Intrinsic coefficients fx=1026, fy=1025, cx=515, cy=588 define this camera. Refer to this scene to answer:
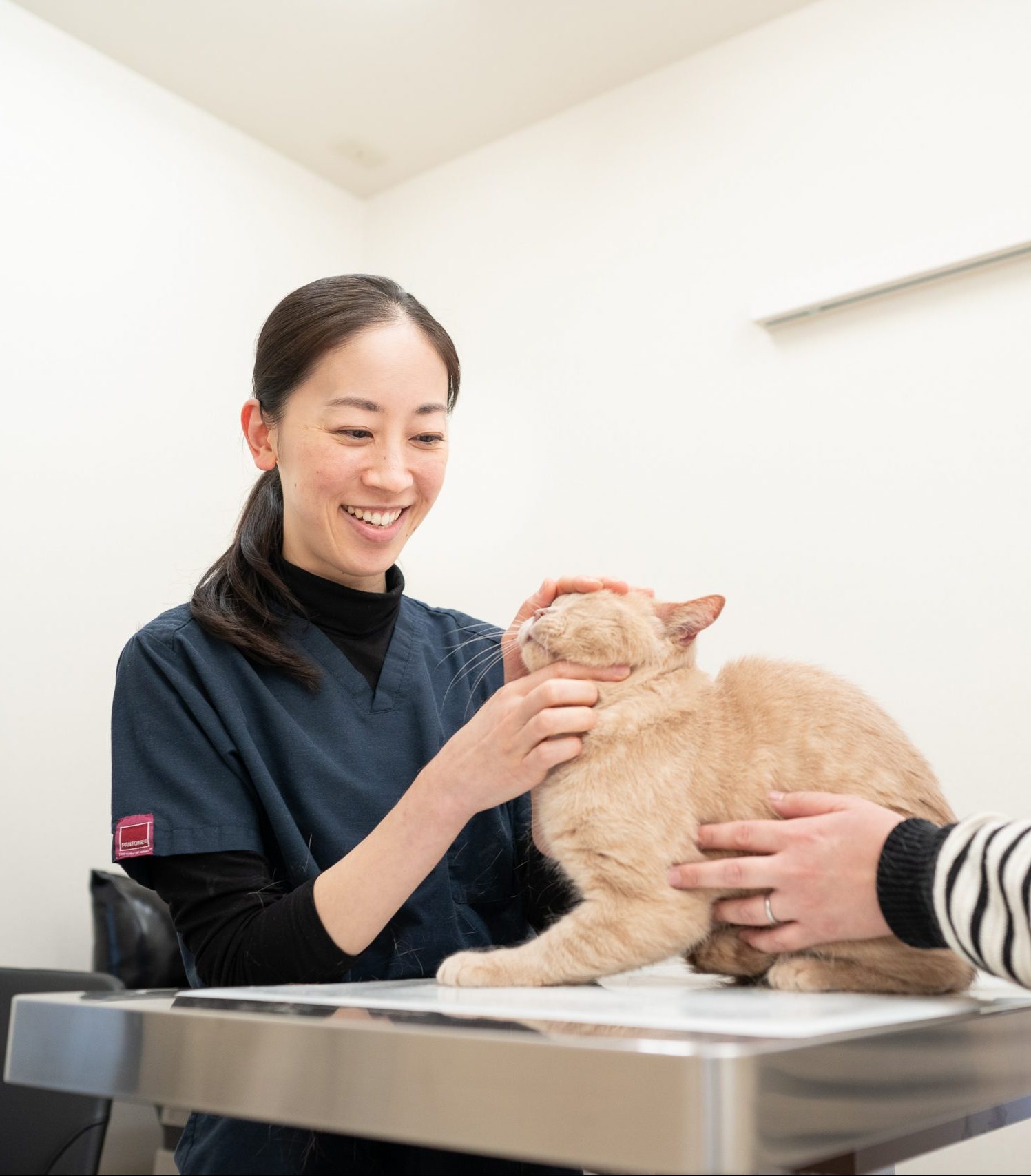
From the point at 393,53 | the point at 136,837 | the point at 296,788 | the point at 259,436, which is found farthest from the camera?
the point at 393,53

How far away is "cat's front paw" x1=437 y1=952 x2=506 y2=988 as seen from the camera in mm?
929

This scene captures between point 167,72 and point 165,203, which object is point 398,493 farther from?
point 167,72

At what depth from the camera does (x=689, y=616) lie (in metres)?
1.19

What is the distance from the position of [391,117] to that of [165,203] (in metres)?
0.86

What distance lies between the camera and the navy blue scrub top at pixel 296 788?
3.64 feet

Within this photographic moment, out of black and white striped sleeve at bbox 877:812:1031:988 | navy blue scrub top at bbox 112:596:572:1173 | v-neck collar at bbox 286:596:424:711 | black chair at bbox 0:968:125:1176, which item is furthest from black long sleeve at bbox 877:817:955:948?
black chair at bbox 0:968:125:1176

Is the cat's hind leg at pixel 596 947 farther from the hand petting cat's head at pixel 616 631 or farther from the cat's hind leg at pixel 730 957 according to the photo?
the hand petting cat's head at pixel 616 631

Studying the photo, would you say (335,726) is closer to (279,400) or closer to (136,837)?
(136,837)

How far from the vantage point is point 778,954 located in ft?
3.17

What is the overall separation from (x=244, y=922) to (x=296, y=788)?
0.64 feet

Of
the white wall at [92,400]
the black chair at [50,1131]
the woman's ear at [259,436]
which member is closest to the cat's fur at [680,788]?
the woman's ear at [259,436]

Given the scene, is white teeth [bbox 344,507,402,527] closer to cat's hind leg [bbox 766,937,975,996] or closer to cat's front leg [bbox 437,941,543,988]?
cat's front leg [bbox 437,941,543,988]

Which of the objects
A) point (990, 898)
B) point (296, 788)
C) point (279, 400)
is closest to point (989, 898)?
point (990, 898)

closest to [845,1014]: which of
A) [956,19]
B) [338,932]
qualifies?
[338,932]
